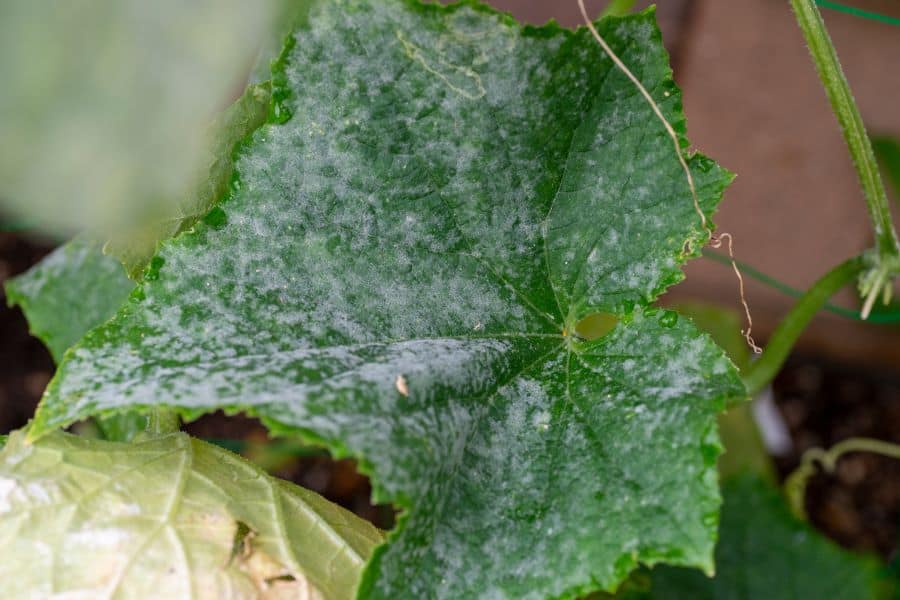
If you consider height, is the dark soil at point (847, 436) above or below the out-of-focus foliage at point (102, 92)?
below

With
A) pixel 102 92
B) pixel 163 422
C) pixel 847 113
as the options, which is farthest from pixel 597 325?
pixel 102 92

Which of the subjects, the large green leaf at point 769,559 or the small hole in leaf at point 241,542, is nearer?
the small hole in leaf at point 241,542


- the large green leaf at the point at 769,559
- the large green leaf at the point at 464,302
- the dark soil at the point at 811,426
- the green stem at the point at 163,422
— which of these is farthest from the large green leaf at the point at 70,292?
the large green leaf at the point at 769,559

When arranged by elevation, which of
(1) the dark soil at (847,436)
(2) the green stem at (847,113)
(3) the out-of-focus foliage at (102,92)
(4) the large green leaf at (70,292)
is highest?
(2) the green stem at (847,113)

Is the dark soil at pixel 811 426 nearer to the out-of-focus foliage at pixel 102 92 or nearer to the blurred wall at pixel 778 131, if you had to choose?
the blurred wall at pixel 778 131

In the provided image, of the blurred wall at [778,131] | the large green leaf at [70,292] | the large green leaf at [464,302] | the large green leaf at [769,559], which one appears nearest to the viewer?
the large green leaf at [464,302]

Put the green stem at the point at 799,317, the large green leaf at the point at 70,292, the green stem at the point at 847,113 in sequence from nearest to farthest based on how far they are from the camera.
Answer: the green stem at the point at 847,113 → the green stem at the point at 799,317 → the large green leaf at the point at 70,292

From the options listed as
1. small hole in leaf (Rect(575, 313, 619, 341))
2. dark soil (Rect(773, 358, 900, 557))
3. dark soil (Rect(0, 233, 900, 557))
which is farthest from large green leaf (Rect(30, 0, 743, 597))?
dark soil (Rect(773, 358, 900, 557))

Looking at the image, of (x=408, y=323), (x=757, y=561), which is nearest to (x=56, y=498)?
(x=408, y=323)
